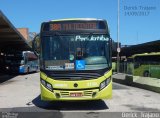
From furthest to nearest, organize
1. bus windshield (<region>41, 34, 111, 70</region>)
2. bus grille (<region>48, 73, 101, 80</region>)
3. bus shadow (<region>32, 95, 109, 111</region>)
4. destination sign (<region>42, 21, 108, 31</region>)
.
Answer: bus shadow (<region>32, 95, 109, 111</region>) < destination sign (<region>42, 21, 108, 31</region>) < bus windshield (<region>41, 34, 111, 70</region>) < bus grille (<region>48, 73, 101, 80</region>)

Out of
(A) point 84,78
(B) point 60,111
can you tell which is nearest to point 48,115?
(B) point 60,111

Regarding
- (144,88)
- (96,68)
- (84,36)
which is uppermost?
(84,36)

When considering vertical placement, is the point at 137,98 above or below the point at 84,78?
Result: below

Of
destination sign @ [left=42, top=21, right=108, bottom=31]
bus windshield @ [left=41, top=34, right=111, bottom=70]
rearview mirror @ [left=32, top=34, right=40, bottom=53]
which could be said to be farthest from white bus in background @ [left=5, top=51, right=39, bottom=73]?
bus windshield @ [left=41, top=34, right=111, bottom=70]

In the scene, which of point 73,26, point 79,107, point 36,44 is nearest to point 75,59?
point 73,26

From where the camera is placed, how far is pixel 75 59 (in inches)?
545

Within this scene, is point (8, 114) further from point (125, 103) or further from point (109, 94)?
point (125, 103)

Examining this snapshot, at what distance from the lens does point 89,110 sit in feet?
44.9

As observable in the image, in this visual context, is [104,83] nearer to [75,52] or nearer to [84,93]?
[84,93]

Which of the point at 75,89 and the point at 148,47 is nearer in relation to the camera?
the point at 75,89

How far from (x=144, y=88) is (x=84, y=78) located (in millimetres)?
10263

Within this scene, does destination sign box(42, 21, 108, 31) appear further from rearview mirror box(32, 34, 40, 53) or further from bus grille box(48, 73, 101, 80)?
bus grille box(48, 73, 101, 80)

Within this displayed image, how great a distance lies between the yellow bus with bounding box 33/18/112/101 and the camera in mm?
13367

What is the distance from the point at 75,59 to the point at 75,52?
24 centimetres
